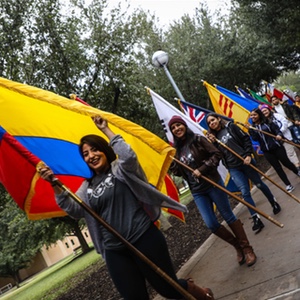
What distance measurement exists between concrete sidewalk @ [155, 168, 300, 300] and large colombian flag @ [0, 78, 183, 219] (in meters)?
1.44

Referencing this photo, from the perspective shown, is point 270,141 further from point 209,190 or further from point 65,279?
point 65,279

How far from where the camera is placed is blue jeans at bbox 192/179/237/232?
4.58m

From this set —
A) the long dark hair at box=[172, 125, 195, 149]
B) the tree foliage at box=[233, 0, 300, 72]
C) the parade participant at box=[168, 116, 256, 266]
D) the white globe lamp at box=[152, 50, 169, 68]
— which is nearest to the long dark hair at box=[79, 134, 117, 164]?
the parade participant at box=[168, 116, 256, 266]

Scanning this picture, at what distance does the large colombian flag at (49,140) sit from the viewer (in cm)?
366

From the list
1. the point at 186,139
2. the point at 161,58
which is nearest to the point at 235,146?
the point at 186,139

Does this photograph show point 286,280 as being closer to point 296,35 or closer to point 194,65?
point 296,35

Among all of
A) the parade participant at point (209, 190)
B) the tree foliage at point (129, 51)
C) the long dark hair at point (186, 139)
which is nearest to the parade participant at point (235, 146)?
the long dark hair at point (186, 139)

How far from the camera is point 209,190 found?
463 cm

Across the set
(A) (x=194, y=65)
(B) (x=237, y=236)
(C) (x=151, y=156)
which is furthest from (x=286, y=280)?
(A) (x=194, y=65)

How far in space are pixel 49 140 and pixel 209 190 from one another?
2.05m

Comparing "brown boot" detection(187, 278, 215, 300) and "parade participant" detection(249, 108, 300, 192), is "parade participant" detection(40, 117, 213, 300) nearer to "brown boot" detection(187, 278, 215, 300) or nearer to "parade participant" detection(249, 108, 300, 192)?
"brown boot" detection(187, 278, 215, 300)

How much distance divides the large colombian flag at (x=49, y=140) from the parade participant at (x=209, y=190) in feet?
2.15

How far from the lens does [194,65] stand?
20359mm

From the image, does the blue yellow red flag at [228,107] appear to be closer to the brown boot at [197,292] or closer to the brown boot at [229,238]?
the brown boot at [229,238]
